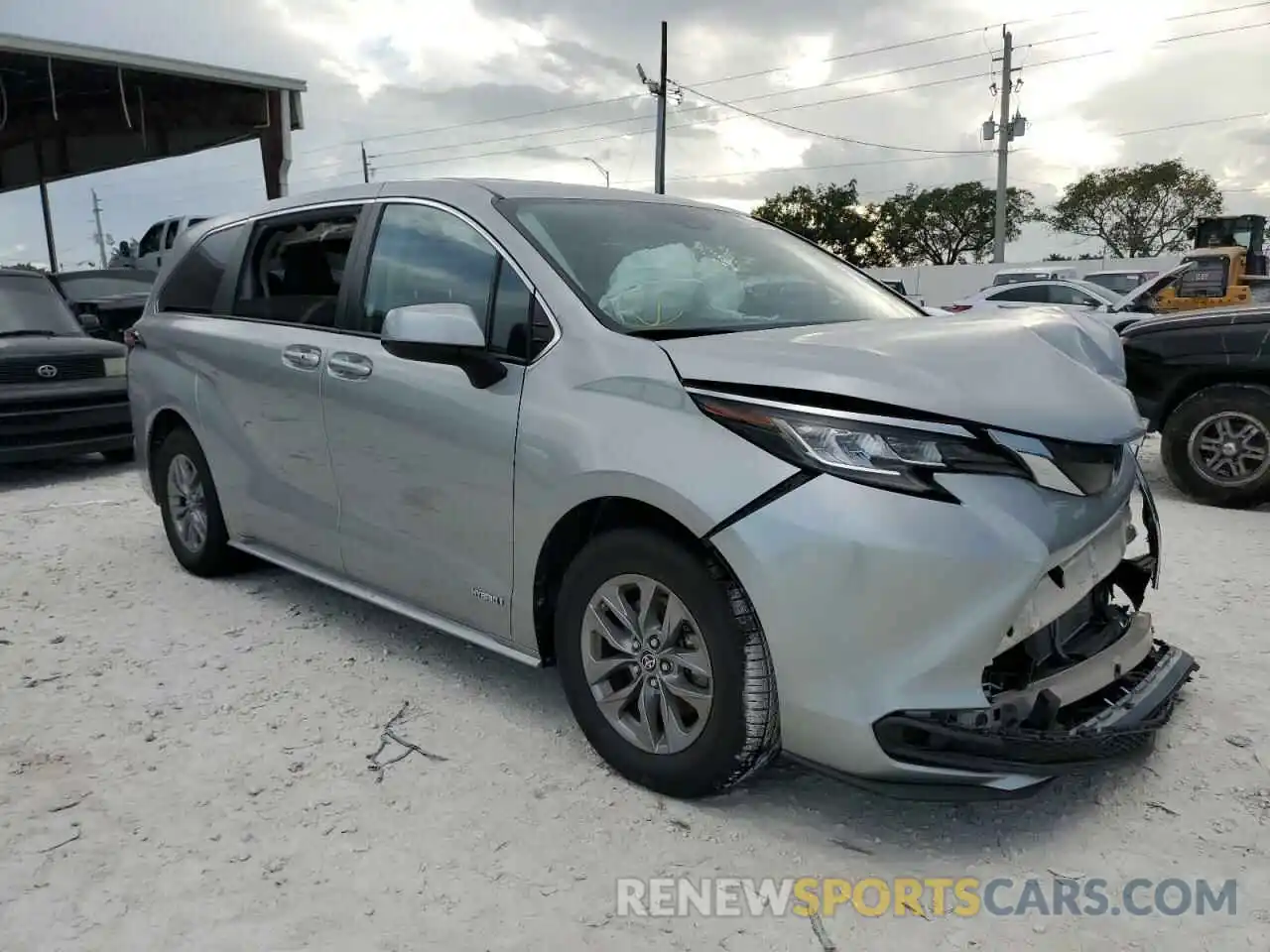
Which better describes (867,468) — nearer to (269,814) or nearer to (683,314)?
(683,314)

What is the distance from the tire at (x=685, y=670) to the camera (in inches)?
96.0

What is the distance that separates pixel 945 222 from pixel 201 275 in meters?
53.0

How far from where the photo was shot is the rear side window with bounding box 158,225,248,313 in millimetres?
4543

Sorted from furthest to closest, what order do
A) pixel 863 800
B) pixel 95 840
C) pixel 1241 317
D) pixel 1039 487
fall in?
pixel 1241 317, pixel 863 800, pixel 95 840, pixel 1039 487

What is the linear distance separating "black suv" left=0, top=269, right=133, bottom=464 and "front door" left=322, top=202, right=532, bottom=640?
4.49 m

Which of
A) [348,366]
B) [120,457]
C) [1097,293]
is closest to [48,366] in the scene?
[120,457]

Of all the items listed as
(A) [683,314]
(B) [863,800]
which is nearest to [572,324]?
(A) [683,314]

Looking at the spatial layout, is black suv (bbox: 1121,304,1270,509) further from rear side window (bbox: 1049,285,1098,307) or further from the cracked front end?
rear side window (bbox: 1049,285,1098,307)

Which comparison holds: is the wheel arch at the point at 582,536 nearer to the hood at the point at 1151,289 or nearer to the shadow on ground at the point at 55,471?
the shadow on ground at the point at 55,471

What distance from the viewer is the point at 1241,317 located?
615 cm

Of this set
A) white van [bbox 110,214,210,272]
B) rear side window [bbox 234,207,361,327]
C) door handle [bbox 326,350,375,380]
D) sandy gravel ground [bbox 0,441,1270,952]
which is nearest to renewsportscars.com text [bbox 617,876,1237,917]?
sandy gravel ground [bbox 0,441,1270,952]

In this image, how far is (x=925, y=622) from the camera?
7.31 feet

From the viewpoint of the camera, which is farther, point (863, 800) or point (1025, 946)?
point (863, 800)

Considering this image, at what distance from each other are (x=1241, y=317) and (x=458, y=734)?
18.4ft
